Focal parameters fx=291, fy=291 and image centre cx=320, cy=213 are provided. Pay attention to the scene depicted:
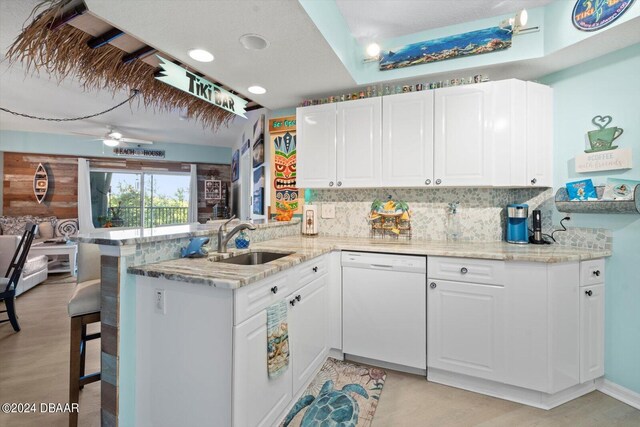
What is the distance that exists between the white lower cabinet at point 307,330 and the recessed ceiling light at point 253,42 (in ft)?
5.30

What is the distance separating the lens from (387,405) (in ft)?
6.05

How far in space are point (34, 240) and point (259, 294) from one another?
6132 millimetres

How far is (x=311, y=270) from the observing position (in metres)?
2.01

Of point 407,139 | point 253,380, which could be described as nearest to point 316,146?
point 407,139

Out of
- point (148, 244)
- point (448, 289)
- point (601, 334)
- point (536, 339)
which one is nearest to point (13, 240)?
point (148, 244)

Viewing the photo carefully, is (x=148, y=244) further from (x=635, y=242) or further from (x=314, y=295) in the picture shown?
(x=635, y=242)

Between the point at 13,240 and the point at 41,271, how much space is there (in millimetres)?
1233

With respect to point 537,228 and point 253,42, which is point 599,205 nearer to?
point 537,228

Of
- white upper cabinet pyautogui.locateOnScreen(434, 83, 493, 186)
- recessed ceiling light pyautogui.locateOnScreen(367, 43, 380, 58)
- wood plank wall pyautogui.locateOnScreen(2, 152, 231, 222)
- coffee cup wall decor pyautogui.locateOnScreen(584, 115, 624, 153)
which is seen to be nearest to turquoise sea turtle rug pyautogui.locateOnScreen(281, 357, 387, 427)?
white upper cabinet pyautogui.locateOnScreen(434, 83, 493, 186)

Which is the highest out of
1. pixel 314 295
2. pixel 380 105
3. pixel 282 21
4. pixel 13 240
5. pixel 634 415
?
pixel 282 21

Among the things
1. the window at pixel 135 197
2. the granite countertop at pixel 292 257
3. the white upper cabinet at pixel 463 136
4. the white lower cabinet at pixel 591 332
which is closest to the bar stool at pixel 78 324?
the granite countertop at pixel 292 257

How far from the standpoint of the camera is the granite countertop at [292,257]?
1.33 metres

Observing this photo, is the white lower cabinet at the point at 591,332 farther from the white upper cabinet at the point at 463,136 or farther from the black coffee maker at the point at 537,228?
the white upper cabinet at the point at 463,136

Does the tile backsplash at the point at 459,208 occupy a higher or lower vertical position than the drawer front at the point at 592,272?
higher
